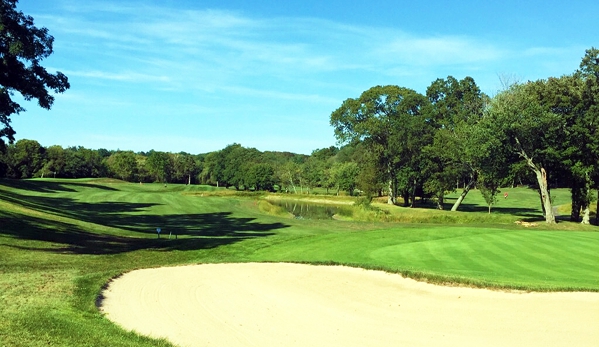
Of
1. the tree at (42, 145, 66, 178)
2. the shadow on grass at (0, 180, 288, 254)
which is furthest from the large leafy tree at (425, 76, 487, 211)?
the tree at (42, 145, 66, 178)

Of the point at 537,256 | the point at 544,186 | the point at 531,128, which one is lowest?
the point at 537,256

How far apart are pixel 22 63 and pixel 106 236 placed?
38.2 feet

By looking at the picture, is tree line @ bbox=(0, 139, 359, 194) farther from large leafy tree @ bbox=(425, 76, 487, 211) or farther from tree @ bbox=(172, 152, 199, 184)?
large leafy tree @ bbox=(425, 76, 487, 211)

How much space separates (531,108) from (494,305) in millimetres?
31782

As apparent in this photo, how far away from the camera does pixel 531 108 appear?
40188 millimetres

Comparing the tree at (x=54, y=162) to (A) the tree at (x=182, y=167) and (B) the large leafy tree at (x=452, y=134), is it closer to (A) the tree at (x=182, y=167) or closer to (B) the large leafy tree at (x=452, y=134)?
(A) the tree at (x=182, y=167)

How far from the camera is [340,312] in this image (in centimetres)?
1362

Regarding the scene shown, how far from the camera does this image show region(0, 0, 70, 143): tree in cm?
2311

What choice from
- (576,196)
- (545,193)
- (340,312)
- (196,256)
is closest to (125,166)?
(545,193)

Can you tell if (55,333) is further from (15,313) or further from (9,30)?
(9,30)

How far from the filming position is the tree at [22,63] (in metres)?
23.1

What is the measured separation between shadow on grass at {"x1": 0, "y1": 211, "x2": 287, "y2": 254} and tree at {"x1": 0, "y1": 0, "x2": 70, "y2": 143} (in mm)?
6979

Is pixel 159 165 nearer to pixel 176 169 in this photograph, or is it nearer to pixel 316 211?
pixel 176 169

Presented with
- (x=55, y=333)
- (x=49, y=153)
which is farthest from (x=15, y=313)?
(x=49, y=153)
